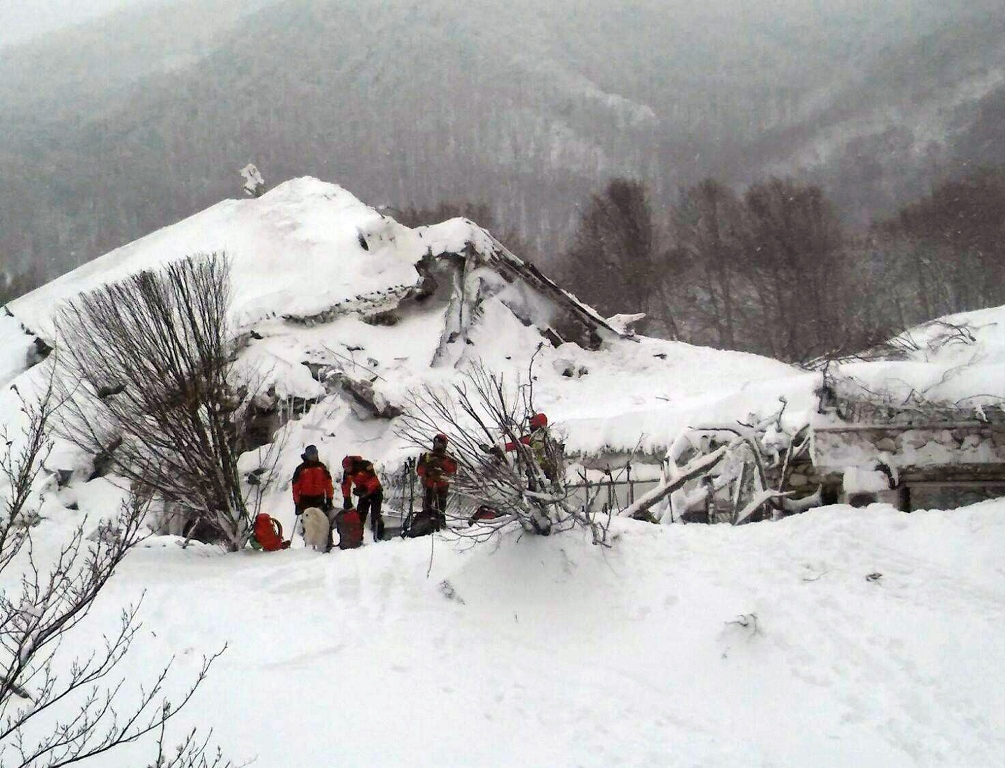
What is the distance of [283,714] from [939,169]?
142 ft

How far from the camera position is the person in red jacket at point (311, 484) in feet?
30.8

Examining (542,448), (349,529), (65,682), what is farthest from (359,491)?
(65,682)

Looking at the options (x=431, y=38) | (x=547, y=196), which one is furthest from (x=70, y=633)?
(x=431, y=38)

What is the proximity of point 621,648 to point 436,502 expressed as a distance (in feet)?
12.4

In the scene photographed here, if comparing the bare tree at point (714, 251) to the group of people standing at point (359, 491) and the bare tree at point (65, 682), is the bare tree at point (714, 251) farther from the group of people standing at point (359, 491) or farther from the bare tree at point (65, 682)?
the bare tree at point (65, 682)

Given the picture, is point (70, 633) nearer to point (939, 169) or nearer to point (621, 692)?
point (621, 692)

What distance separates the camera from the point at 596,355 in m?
18.4

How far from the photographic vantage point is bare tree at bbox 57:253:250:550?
29.6 ft

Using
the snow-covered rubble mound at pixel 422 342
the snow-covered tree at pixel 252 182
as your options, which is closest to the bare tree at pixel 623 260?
the snow-covered rubble mound at pixel 422 342

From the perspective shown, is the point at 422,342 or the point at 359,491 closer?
the point at 359,491

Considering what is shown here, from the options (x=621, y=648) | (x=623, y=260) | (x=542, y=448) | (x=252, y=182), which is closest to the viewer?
(x=621, y=648)

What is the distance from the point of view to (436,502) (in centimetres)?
941

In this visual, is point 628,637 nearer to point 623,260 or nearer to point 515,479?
point 515,479

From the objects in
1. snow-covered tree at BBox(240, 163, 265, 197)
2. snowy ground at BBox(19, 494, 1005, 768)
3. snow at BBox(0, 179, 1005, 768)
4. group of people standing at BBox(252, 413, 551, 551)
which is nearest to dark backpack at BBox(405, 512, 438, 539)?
group of people standing at BBox(252, 413, 551, 551)
